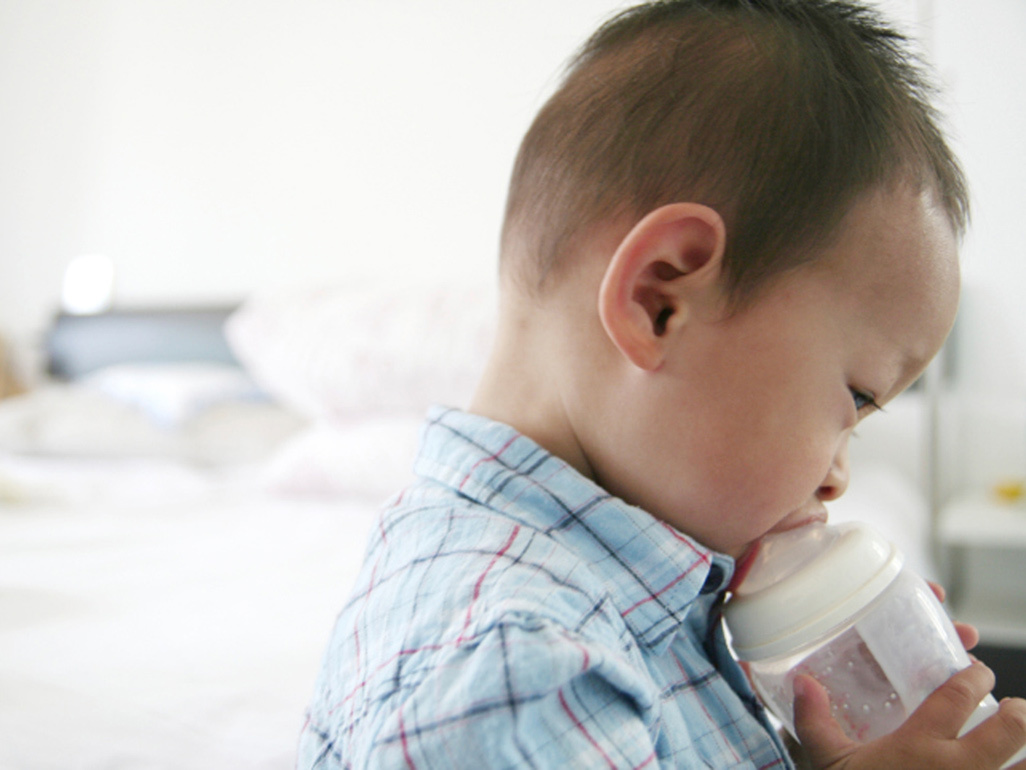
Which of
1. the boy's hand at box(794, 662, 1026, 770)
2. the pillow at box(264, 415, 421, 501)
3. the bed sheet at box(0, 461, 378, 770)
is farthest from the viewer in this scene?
the pillow at box(264, 415, 421, 501)

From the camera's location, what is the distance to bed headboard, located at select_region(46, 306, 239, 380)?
251 centimetres

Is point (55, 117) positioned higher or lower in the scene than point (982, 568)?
higher

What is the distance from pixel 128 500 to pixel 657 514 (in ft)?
4.51

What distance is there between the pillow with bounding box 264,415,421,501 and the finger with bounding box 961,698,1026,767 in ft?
3.43

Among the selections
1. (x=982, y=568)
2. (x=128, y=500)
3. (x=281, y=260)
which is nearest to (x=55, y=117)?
(x=281, y=260)

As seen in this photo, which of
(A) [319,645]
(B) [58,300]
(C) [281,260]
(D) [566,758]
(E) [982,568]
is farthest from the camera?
(B) [58,300]

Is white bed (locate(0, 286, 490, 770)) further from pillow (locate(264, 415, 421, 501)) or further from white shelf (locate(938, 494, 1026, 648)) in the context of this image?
white shelf (locate(938, 494, 1026, 648))

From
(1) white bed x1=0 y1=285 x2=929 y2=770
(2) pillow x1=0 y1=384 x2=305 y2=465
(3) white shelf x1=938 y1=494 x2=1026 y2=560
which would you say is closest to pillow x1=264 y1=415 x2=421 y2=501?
(1) white bed x1=0 y1=285 x2=929 y2=770

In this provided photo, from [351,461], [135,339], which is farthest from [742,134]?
[135,339]

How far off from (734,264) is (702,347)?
0.17 feet

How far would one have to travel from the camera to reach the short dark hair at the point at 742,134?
0.48 metres

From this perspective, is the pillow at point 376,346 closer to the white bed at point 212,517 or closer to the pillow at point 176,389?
the white bed at point 212,517

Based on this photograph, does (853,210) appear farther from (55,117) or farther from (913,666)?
(55,117)

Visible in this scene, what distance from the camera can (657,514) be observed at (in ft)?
1.69
